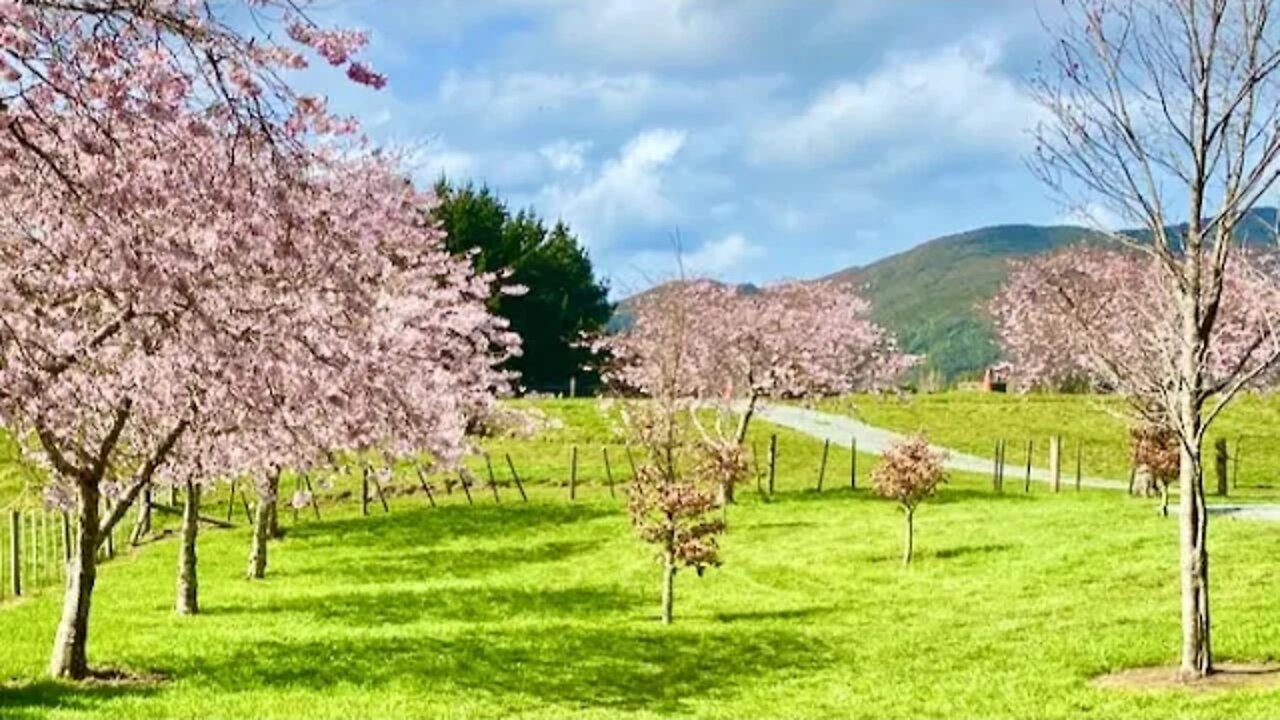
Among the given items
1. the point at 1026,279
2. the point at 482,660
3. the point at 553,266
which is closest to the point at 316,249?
the point at 482,660

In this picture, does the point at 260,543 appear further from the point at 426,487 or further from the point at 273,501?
the point at 426,487

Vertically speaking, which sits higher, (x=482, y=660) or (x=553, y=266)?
(x=553, y=266)

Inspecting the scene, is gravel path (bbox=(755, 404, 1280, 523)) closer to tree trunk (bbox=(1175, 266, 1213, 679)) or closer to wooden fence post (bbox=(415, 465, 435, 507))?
wooden fence post (bbox=(415, 465, 435, 507))

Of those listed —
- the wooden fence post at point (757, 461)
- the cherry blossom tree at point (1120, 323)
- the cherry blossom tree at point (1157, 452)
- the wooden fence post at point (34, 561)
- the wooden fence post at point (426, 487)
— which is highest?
the cherry blossom tree at point (1120, 323)

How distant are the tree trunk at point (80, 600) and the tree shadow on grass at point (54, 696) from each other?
16.9 inches

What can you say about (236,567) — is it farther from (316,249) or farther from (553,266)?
(553,266)

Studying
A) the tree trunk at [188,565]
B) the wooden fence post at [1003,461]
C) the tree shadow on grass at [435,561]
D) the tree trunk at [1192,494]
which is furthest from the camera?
the wooden fence post at [1003,461]

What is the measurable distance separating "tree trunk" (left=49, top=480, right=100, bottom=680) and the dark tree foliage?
181 feet

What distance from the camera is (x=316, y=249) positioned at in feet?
48.1

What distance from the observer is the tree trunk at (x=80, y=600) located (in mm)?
17688

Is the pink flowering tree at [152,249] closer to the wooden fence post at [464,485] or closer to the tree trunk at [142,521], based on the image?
the tree trunk at [142,521]

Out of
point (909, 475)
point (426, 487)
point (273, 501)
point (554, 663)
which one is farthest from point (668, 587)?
point (426, 487)

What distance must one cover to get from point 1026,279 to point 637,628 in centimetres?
6360

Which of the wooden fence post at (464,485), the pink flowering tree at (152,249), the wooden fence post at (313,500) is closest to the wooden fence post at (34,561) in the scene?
the wooden fence post at (313,500)
